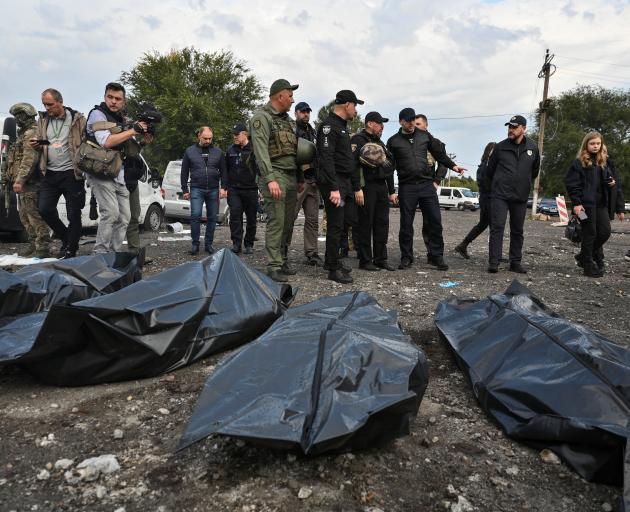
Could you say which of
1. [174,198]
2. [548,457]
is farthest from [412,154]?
[174,198]

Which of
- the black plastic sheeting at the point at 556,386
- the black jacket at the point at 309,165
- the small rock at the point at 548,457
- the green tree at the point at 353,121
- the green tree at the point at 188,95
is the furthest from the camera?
the green tree at the point at 353,121

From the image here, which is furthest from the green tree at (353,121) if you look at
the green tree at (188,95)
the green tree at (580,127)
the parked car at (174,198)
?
the parked car at (174,198)

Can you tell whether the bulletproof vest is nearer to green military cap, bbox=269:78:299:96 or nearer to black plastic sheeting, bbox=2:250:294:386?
green military cap, bbox=269:78:299:96

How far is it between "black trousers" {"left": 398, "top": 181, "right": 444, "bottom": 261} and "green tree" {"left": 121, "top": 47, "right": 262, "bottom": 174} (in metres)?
24.4

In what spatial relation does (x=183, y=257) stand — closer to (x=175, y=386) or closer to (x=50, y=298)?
(x=50, y=298)

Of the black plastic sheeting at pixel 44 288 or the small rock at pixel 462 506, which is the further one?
the black plastic sheeting at pixel 44 288

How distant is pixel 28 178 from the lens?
5801 millimetres

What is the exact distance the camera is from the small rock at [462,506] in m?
1.60

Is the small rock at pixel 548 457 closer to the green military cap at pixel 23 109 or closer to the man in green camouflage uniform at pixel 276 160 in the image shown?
the man in green camouflage uniform at pixel 276 160

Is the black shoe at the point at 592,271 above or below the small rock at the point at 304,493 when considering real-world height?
above

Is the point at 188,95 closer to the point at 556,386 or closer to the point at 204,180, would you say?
the point at 204,180

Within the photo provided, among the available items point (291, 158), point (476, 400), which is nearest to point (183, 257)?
point (291, 158)

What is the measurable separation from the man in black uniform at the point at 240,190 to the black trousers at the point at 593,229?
13.5 feet

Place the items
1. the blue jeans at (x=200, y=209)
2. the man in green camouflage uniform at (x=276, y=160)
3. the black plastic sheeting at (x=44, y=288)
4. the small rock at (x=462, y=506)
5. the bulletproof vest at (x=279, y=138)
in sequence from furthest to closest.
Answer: the blue jeans at (x=200, y=209) → the bulletproof vest at (x=279, y=138) → the man in green camouflage uniform at (x=276, y=160) → the black plastic sheeting at (x=44, y=288) → the small rock at (x=462, y=506)
